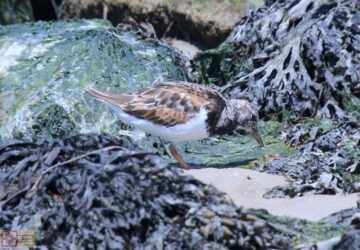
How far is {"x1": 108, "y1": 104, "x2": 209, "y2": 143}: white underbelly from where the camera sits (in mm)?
5258

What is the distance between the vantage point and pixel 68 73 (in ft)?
21.9

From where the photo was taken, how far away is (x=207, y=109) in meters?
5.29

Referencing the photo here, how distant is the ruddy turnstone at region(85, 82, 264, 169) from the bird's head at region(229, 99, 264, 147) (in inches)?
1.9

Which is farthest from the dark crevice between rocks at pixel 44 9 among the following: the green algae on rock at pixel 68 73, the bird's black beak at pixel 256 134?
the bird's black beak at pixel 256 134

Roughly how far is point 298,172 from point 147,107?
5.39ft

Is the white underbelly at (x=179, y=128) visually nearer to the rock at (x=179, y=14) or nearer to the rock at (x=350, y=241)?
the rock at (x=350, y=241)

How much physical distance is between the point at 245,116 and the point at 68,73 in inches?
95.6

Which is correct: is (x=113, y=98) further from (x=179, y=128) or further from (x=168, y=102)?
(x=179, y=128)

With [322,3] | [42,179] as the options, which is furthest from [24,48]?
[322,3]

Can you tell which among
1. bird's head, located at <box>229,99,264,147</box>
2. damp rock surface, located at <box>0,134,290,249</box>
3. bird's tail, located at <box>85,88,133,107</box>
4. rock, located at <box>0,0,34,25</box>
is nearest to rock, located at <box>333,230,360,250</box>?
damp rock surface, located at <box>0,134,290,249</box>

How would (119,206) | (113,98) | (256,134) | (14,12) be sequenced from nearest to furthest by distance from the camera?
(119,206)
(113,98)
(256,134)
(14,12)

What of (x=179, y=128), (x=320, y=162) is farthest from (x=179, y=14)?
(x=320, y=162)

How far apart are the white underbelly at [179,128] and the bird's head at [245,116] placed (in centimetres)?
47

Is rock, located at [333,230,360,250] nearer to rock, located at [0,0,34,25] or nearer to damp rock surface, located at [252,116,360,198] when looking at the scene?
damp rock surface, located at [252,116,360,198]
